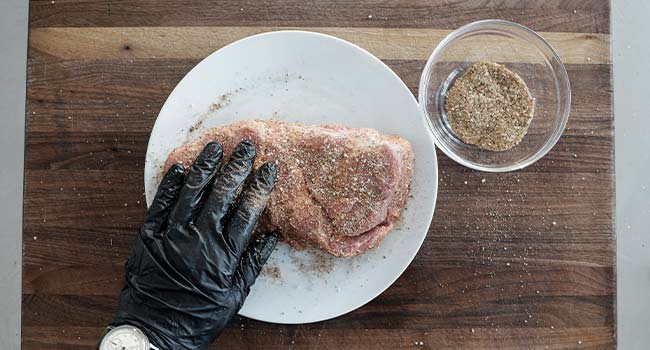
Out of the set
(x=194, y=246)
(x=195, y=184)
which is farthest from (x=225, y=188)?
(x=194, y=246)

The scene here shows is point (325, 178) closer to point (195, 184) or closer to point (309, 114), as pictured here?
point (309, 114)

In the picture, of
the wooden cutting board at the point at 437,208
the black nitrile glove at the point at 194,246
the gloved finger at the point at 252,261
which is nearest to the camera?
the black nitrile glove at the point at 194,246

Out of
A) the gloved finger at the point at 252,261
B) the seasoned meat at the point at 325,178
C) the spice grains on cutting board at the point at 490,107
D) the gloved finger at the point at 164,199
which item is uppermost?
the spice grains on cutting board at the point at 490,107

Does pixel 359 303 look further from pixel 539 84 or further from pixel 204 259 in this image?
pixel 539 84

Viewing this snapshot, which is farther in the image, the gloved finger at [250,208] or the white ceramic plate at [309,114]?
the white ceramic plate at [309,114]

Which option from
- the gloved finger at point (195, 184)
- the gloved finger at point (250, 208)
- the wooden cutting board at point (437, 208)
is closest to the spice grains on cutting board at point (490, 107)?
the wooden cutting board at point (437, 208)

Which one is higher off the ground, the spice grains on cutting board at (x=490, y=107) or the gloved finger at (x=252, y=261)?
the spice grains on cutting board at (x=490, y=107)

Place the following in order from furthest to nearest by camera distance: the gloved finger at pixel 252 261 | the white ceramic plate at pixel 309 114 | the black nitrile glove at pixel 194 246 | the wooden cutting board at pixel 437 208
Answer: the wooden cutting board at pixel 437 208
the white ceramic plate at pixel 309 114
the gloved finger at pixel 252 261
the black nitrile glove at pixel 194 246

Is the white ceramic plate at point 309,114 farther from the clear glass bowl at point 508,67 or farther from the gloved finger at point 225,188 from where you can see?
the gloved finger at point 225,188
